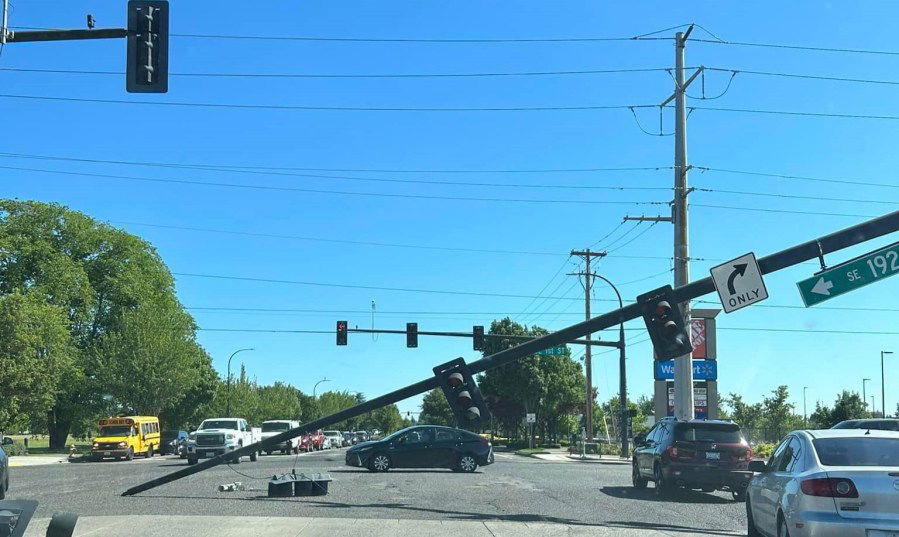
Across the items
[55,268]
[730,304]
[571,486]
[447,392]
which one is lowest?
[571,486]

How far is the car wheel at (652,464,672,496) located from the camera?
18344mm

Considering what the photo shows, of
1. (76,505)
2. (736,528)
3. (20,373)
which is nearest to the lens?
(736,528)

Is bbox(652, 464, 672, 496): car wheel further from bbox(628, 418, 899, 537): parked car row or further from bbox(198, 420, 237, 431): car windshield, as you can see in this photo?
bbox(198, 420, 237, 431): car windshield

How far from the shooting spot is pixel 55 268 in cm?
5609

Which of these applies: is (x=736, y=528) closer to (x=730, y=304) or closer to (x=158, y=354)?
(x=730, y=304)

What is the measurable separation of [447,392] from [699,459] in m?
5.46

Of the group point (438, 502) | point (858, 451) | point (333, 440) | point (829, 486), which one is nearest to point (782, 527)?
point (829, 486)

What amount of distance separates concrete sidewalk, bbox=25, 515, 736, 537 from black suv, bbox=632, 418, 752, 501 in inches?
208

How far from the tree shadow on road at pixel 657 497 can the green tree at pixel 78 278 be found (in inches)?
1709

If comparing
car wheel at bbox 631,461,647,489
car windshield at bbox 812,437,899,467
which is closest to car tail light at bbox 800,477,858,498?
car windshield at bbox 812,437,899,467

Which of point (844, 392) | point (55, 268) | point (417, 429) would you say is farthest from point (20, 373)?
point (844, 392)

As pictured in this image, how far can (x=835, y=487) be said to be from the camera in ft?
28.7

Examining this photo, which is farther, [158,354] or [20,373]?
[158,354]

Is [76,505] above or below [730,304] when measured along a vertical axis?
below
